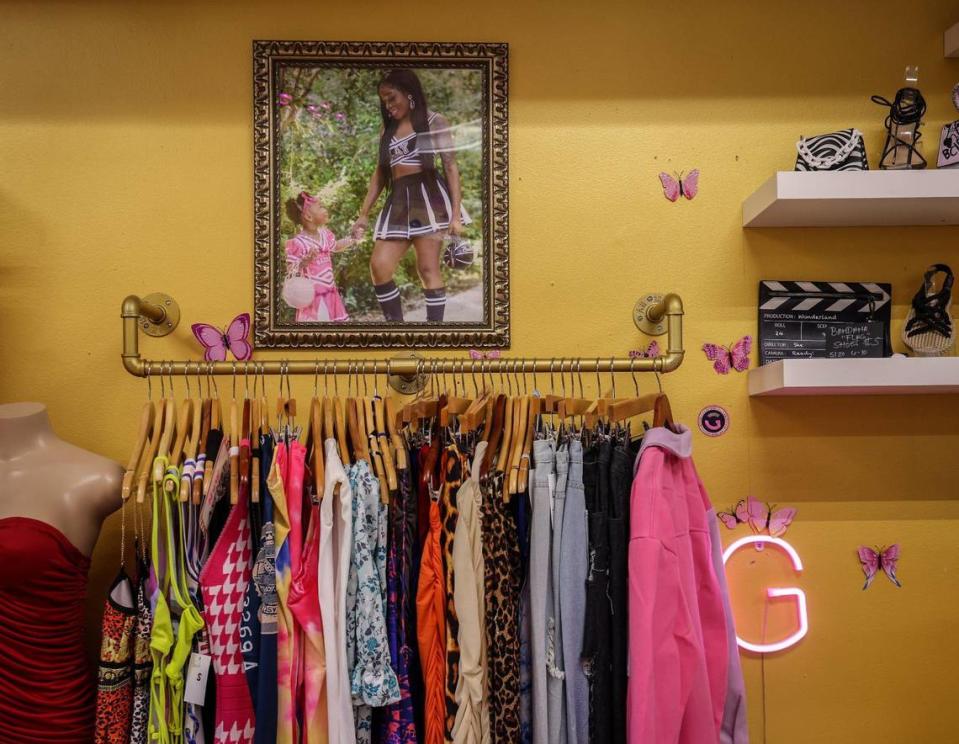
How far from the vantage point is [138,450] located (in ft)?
5.52

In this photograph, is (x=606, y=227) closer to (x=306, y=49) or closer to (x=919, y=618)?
(x=306, y=49)

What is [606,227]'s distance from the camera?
208cm

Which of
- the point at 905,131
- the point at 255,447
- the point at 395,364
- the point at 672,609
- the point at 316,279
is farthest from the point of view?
the point at 316,279

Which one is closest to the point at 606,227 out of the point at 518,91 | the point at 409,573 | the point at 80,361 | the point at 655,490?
the point at 518,91

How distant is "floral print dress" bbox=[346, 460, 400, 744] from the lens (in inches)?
60.6

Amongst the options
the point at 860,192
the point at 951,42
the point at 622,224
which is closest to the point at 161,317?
the point at 622,224

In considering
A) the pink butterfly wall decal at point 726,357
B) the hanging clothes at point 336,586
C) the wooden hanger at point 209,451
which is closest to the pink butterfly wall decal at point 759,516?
the pink butterfly wall decal at point 726,357

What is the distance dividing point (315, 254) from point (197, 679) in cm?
107

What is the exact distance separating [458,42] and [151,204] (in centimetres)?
94

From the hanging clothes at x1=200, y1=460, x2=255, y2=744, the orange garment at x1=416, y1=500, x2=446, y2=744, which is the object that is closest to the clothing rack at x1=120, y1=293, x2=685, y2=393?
the hanging clothes at x1=200, y1=460, x2=255, y2=744

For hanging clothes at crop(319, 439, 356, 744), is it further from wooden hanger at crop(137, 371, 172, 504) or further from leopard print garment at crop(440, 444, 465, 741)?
wooden hanger at crop(137, 371, 172, 504)

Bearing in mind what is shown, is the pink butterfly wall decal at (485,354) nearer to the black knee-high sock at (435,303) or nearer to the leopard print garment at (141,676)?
the black knee-high sock at (435,303)

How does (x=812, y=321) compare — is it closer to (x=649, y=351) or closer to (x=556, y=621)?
(x=649, y=351)

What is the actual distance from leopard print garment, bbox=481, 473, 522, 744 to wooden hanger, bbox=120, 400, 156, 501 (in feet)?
2.49
